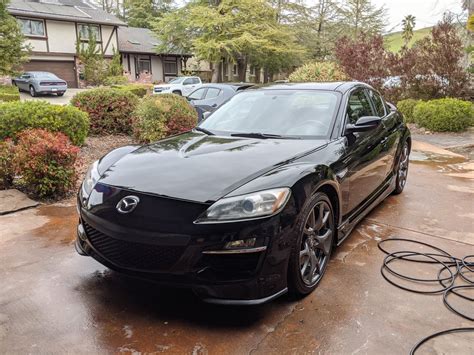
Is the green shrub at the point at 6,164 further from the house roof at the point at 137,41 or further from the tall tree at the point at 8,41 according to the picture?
the house roof at the point at 137,41

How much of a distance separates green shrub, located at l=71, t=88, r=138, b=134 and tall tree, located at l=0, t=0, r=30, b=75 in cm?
1312

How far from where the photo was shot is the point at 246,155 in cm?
284

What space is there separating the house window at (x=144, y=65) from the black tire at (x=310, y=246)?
32835 millimetres

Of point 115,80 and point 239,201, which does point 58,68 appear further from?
point 239,201

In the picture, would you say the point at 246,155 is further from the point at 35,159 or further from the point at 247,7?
the point at 247,7

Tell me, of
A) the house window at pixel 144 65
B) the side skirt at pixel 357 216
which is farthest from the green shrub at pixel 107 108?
the house window at pixel 144 65

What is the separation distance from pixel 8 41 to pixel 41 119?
14.9m

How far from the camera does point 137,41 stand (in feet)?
110

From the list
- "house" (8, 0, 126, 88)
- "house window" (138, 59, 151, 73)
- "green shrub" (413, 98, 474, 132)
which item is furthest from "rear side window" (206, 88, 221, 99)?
"house window" (138, 59, 151, 73)

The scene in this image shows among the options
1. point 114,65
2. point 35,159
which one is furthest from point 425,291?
point 114,65

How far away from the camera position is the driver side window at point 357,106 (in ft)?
12.0

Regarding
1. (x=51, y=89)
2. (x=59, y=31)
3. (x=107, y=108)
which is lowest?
(x=51, y=89)

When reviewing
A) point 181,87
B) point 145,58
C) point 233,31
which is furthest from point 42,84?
point 145,58

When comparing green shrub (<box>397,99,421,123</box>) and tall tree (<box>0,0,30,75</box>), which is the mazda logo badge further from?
tall tree (<box>0,0,30,75</box>)
